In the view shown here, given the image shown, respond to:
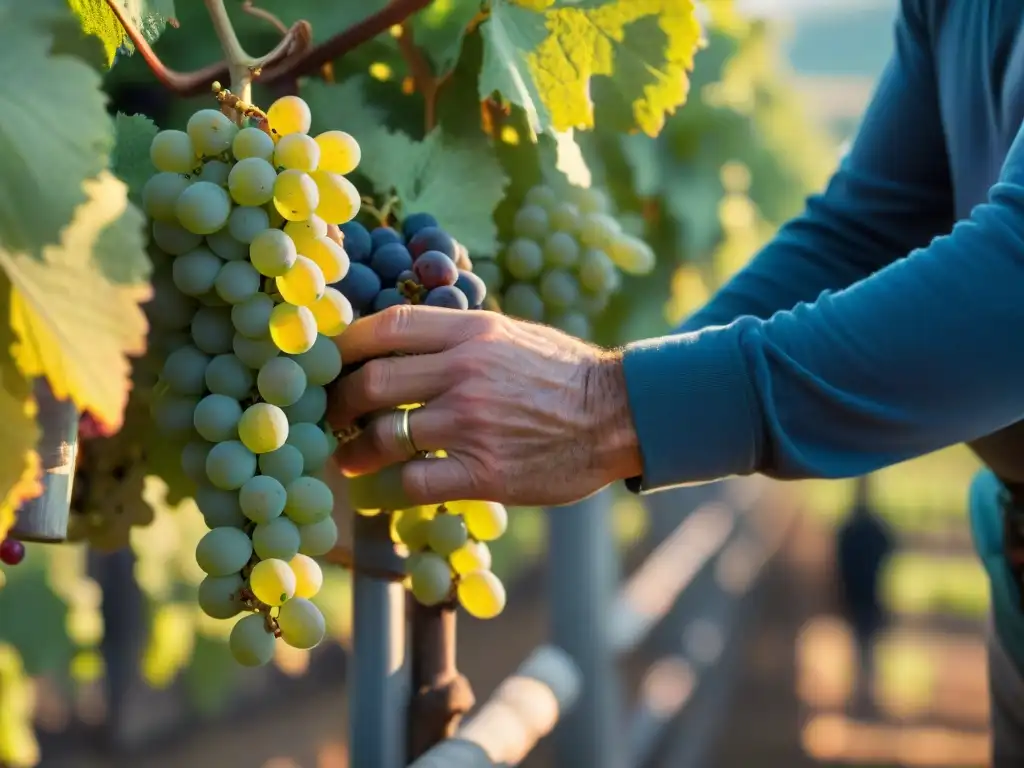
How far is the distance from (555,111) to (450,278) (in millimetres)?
128

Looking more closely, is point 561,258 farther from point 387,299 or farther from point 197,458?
point 197,458

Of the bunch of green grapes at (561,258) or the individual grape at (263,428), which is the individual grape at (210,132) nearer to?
the individual grape at (263,428)

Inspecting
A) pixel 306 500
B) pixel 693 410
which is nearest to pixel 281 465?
pixel 306 500

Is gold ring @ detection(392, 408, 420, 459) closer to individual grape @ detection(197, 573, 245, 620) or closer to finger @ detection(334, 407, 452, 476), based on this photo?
finger @ detection(334, 407, 452, 476)

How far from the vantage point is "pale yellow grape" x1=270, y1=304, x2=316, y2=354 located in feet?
1.75

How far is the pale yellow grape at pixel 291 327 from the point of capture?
21.0 inches

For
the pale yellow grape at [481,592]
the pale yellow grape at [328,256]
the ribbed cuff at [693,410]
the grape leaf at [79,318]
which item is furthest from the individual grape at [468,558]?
the grape leaf at [79,318]

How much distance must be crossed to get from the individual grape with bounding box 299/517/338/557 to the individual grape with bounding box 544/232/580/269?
293 mm

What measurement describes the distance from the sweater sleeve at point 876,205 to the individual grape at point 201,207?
1.93 ft

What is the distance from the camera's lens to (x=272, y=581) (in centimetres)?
52

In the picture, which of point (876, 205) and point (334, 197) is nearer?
point (334, 197)

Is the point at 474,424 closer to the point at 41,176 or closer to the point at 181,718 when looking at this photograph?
the point at 41,176

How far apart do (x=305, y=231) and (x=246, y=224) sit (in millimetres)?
28

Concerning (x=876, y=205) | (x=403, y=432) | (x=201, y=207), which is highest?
(x=876, y=205)
